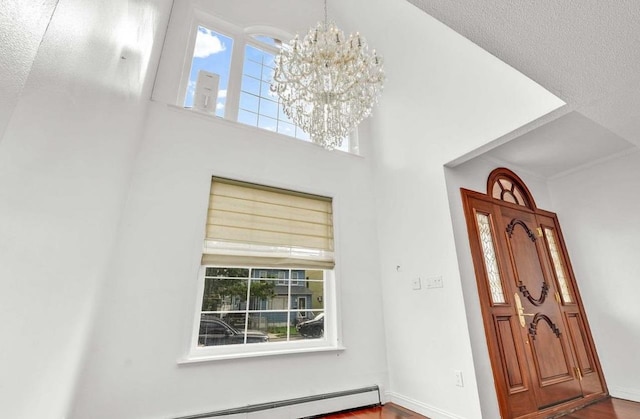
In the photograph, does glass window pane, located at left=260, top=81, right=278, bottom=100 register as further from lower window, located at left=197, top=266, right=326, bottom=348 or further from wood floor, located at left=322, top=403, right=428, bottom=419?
wood floor, located at left=322, top=403, right=428, bottom=419

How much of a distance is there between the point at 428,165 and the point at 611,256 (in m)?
2.52

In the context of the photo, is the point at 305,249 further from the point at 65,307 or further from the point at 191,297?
the point at 65,307

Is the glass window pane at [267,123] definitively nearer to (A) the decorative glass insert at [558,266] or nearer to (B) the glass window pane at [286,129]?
(B) the glass window pane at [286,129]

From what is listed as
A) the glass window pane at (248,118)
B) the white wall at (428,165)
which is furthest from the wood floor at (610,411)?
the glass window pane at (248,118)

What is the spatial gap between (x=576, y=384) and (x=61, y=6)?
4668 mm

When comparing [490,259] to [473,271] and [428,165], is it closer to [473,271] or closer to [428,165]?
[473,271]

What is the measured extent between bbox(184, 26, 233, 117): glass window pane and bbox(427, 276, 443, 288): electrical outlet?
9.55 feet

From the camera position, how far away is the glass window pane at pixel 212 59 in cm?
328

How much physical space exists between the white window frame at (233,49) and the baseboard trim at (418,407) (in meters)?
2.94

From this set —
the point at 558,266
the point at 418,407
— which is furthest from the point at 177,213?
the point at 558,266

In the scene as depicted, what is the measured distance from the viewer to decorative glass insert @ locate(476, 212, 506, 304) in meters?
2.71

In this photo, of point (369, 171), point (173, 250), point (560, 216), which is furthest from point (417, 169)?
point (173, 250)

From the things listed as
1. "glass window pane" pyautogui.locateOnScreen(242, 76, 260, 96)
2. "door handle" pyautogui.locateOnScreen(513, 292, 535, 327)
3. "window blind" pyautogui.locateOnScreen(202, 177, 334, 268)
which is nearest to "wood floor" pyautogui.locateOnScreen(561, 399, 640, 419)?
"door handle" pyautogui.locateOnScreen(513, 292, 535, 327)

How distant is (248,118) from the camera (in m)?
3.45
